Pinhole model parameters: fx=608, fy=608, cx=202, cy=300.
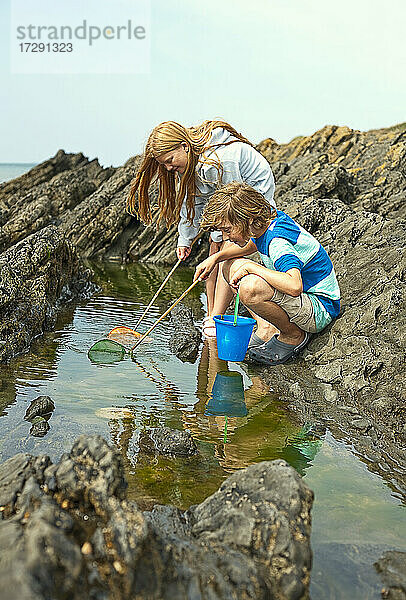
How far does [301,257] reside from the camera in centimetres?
477

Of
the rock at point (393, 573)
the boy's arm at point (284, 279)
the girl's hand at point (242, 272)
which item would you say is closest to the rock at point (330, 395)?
the boy's arm at point (284, 279)

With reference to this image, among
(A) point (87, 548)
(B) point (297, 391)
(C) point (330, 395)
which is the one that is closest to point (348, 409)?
(C) point (330, 395)

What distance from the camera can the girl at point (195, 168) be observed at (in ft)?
16.7

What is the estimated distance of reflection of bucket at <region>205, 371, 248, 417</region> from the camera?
3984mm

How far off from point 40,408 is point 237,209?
1.92m

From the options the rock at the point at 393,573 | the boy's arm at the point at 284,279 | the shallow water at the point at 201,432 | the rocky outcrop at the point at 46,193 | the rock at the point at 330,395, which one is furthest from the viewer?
the rocky outcrop at the point at 46,193

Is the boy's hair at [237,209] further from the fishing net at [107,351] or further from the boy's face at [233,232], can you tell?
the fishing net at [107,351]

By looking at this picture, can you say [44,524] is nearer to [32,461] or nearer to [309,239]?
[32,461]

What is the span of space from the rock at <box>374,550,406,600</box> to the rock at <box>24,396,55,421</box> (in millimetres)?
2125

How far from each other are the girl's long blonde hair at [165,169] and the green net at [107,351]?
120 centimetres

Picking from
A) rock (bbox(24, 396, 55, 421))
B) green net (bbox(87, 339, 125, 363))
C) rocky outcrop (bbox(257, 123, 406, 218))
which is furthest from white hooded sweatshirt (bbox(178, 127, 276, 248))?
rocky outcrop (bbox(257, 123, 406, 218))

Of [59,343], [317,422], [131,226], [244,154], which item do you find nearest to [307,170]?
[131,226]

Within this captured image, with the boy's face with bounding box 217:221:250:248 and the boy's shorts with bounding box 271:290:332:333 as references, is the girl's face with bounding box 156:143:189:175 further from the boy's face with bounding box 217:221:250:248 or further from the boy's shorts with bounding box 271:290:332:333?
the boy's shorts with bounding box 271:290:332:333

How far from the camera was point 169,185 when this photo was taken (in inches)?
218
